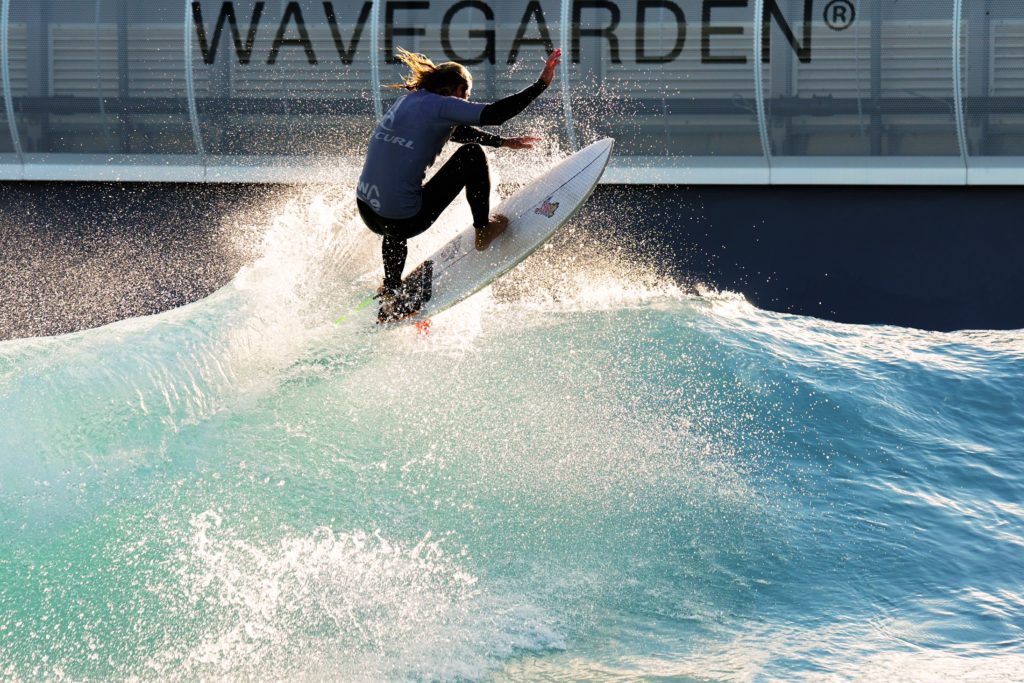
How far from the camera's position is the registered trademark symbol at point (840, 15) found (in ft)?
38.3

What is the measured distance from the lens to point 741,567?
21.7 feet

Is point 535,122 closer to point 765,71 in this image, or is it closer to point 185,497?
point 765,71

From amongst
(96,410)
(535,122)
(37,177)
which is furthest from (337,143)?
(96,410)

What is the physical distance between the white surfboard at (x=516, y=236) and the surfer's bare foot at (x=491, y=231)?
3 centimetres

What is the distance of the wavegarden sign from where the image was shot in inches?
467

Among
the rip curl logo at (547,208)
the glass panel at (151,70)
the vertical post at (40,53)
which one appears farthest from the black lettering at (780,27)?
the vertical post at (40,53)

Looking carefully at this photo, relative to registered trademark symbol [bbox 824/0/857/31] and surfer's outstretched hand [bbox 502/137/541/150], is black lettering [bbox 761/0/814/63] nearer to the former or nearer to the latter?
registered trademark symbol [bbox 824/0/857/31]

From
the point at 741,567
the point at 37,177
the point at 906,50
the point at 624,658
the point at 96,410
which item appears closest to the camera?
the point at 624,658

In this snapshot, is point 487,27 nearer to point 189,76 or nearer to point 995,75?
point 189,76

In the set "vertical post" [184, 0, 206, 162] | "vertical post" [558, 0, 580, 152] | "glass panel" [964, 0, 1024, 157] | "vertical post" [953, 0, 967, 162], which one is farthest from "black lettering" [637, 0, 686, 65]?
"vertical post" [184, 0, 206, 162]

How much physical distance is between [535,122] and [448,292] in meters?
4.49

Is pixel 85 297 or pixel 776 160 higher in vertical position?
pixel 776 160

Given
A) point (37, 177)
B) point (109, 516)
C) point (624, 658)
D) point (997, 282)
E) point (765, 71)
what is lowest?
point (624, 658)

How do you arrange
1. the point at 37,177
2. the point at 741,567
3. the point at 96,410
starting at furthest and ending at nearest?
the point at 37,177 → the point at 96,410 → the point at 741,567
